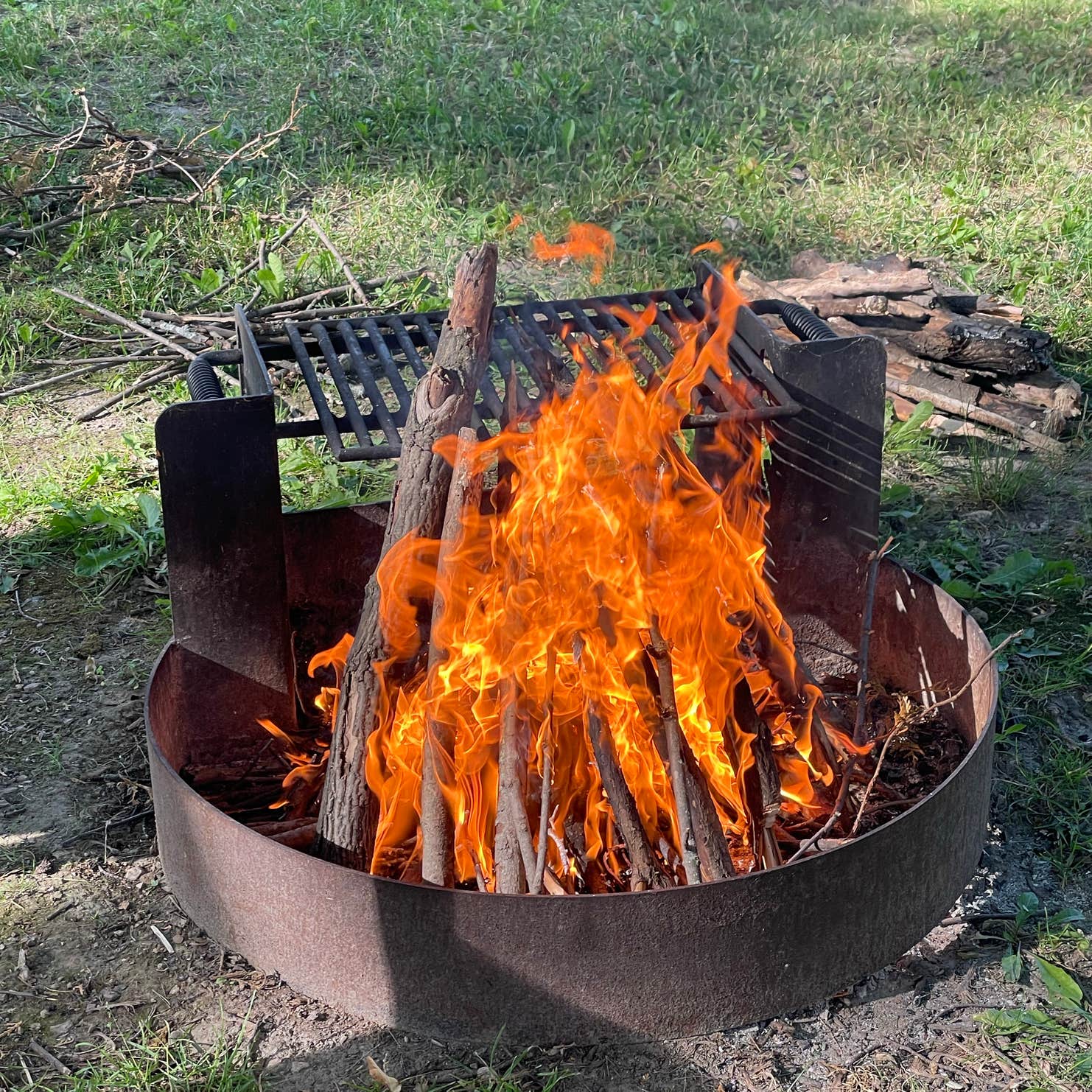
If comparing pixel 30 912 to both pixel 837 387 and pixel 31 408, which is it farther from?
pixel 31 408

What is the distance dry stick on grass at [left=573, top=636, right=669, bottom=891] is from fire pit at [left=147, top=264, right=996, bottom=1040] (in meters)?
0.22

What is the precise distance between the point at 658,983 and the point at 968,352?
11.5 ft

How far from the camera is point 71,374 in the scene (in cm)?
522

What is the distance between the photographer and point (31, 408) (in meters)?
5.07

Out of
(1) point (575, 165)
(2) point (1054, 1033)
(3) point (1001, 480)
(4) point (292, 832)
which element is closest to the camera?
(2) point (1054, 1033)

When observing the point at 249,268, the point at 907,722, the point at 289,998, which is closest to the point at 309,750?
the point at 289,998

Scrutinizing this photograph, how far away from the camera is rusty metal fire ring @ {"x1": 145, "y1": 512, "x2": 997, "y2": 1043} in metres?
2.20

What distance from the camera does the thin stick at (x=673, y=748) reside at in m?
2.37

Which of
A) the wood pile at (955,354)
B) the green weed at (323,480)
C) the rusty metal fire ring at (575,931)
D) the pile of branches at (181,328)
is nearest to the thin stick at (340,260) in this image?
the pile of branches at (181,328)

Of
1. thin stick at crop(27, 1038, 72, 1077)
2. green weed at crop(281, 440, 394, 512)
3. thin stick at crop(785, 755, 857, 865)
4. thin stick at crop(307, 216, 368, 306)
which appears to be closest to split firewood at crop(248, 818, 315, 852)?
thin stick at crop(27, 1038, 72, 1077)

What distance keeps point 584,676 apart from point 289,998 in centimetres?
85

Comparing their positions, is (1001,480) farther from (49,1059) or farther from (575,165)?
(49,1059)

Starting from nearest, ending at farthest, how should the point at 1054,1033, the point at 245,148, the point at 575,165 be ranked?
the point at 1054,1033
the point at 245,148
the point at 575,165

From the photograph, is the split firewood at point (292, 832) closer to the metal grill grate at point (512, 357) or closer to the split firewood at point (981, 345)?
the metal grill grate at point (512, 357)
